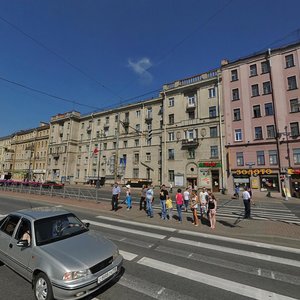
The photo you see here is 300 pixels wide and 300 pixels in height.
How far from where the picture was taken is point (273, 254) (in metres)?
6.46

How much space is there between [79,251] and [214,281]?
307cm

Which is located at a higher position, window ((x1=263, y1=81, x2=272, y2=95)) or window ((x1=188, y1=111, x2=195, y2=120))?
window ((x1=263, y1=81, x2=272, y2=95))

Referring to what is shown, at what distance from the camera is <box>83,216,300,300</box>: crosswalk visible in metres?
4.24

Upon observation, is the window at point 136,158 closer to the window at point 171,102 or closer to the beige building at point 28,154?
the window at point 171,102

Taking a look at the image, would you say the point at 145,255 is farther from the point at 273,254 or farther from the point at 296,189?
the point at 296,189

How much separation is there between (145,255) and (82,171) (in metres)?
51.5

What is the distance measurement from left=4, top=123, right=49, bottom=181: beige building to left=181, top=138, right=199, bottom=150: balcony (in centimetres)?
4584

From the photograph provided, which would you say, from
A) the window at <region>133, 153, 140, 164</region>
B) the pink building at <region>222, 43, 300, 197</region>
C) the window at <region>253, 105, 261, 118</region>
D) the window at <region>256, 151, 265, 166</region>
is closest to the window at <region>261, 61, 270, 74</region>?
the pink building at <region>222, 43, 300, 197</region>

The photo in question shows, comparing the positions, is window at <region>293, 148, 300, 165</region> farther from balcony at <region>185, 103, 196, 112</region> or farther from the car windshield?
the car windshield

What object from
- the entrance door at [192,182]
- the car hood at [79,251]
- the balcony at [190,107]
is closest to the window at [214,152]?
the entrance door at [192,182]

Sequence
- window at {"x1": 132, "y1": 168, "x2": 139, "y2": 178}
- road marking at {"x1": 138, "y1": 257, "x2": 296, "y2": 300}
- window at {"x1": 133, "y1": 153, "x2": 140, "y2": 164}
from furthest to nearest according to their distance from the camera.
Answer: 1. window at {"x1": 133, "y1": 153, "x2": 140, "y2": 164}
2. window at {"x1": 132, "y1": 168, "x2": 139, "y2": 178}
3. road marking at {"x1": 138, "y1": 257, "x2": 296, "y2": 300}

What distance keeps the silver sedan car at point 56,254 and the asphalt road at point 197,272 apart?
1.42 feet

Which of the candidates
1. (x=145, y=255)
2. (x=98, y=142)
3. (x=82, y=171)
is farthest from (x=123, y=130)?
(x=145, y=255)

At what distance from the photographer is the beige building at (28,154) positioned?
65188 millimetres
